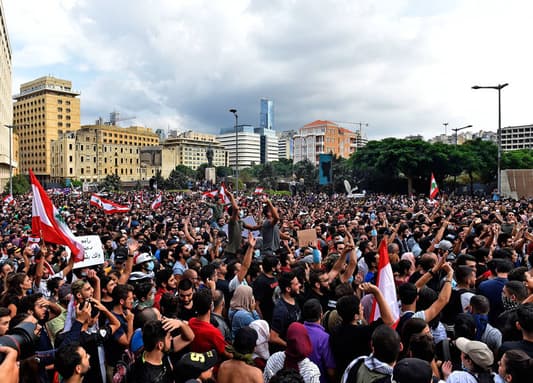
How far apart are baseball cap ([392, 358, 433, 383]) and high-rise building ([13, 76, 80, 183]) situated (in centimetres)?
12550

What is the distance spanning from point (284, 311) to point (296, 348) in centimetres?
88

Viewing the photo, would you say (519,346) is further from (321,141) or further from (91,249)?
(321,141)

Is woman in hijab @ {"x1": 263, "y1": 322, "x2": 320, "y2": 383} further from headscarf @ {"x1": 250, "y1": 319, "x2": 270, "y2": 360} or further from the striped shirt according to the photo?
headscarf @ {"x1": 250, "y1": 319, "x2": 270, "y2": 360}

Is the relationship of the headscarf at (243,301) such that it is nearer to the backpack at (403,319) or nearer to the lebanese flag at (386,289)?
the lebanese flag at (386,289)

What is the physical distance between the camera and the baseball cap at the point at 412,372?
2.75m

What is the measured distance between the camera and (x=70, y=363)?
123 inches

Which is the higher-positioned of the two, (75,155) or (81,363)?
(75,155)

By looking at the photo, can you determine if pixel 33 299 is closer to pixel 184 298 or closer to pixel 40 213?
pixel 184 298

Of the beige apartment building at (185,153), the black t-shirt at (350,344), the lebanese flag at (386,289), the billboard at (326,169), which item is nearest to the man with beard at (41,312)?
the black t-shirt at (350,344)

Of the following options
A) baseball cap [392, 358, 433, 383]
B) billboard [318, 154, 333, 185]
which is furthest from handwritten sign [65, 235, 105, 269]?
billboard [318, 154, 333, 185]

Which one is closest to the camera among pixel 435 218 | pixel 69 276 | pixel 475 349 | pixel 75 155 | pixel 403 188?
pixel 475 349

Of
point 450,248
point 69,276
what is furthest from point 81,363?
point 450,248

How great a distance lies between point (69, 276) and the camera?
22.7 feet

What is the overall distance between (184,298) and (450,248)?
17.7ft
